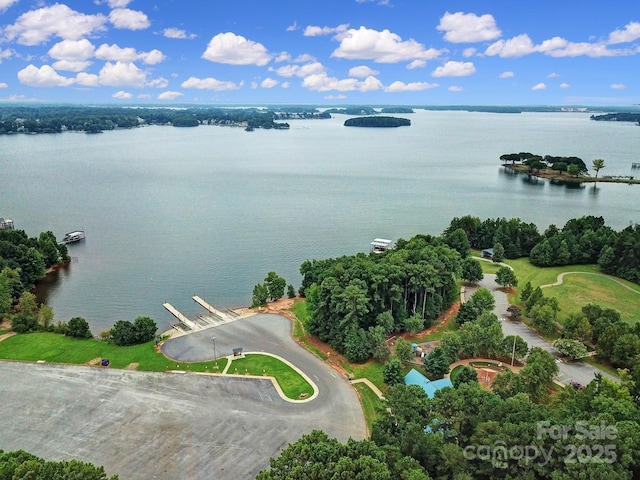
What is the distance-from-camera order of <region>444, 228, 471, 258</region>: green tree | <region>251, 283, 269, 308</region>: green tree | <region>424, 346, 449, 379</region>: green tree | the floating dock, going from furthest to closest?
<region>444, 228, 471, 258</region>: green tree
<region>251, 283, 269, 308</region>: green tree
the floating dock
<region>424, 346, 449, 379</region>: green tree

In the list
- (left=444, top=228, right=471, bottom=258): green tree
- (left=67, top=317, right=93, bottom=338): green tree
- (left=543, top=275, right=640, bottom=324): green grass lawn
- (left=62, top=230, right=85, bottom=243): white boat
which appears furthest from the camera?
(left=62, top=230, right=85, bottom=243): white boat

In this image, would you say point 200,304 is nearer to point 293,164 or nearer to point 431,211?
point 431,211

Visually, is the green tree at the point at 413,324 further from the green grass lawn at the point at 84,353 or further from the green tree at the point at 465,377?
the green grass lawn at the point at 84,353

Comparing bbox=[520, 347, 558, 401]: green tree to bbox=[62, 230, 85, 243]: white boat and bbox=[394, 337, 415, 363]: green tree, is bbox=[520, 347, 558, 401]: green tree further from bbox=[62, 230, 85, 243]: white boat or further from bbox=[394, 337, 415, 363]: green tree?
bbox=[62, 230, 85, 243]: white boat

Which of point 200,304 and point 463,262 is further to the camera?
point 463,262

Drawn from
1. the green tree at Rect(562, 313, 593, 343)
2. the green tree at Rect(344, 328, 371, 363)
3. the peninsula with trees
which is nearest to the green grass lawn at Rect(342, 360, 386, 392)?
the green tree at Rect(344, 328, 371, 363)

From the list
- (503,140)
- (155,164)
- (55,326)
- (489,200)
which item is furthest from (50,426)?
(503,140)
